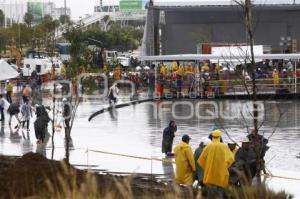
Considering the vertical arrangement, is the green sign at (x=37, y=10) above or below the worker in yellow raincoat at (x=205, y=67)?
above

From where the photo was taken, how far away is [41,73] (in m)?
62.3

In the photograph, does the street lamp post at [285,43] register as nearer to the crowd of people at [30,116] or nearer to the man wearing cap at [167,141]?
the crowd of people at [30,116]

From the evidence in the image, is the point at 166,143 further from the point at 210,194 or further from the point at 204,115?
the point at 204,115

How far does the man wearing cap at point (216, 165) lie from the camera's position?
12.3 meters

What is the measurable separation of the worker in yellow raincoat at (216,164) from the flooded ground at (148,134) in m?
1.89

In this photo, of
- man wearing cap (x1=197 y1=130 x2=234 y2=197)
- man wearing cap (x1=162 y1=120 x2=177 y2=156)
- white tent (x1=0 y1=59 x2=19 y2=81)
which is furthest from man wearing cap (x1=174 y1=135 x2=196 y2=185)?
white tent (x1=0 y1=59 x2=19 y2=81)

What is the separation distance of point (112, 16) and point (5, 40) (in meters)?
38.3

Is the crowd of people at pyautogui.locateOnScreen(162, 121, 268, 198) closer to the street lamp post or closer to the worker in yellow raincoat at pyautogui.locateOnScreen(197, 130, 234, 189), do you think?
the worker in yellow raincoat at pyautogui.locateOnScreen(197, 130, 234, 189)

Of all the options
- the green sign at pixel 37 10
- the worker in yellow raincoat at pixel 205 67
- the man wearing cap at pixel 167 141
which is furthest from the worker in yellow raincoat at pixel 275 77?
the green sign at pixel 37 10

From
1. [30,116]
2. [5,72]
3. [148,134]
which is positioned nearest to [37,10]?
[30,116]

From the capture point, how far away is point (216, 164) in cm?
1235

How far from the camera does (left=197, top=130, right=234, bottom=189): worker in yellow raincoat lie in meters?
12.3

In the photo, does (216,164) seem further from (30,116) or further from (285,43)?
(285,43)

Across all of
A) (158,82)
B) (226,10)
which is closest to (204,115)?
(158,82)
